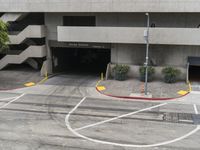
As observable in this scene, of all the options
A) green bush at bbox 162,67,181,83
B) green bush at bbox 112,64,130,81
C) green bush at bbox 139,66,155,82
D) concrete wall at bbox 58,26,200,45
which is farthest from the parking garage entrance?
green bush at bbox 112,64,130,81

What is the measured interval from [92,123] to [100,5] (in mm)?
14749

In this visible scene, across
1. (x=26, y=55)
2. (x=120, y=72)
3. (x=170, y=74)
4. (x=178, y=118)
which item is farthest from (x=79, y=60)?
(x=178, y=118)

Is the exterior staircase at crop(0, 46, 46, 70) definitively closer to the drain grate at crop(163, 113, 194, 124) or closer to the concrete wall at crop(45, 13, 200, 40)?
the concrete wall at crop(45, 13, 200, 40)

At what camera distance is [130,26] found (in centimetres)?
3177

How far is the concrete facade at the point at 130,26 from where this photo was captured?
28302mm

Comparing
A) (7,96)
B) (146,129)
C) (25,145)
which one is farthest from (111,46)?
(25,145)

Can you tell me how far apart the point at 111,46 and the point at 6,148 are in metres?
19.4

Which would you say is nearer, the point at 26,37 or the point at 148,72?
the point at 148,72

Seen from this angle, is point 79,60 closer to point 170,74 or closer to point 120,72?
point 120,72

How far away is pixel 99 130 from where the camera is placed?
17.9 meters

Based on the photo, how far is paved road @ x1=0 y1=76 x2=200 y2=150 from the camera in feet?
52.3

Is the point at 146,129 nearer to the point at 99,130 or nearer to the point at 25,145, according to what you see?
the point at 99,130

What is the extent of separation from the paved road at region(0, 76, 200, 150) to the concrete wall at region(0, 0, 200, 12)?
9.72m

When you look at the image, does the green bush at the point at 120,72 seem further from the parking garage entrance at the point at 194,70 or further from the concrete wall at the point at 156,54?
the parking garage entrance at the point at 194,70
